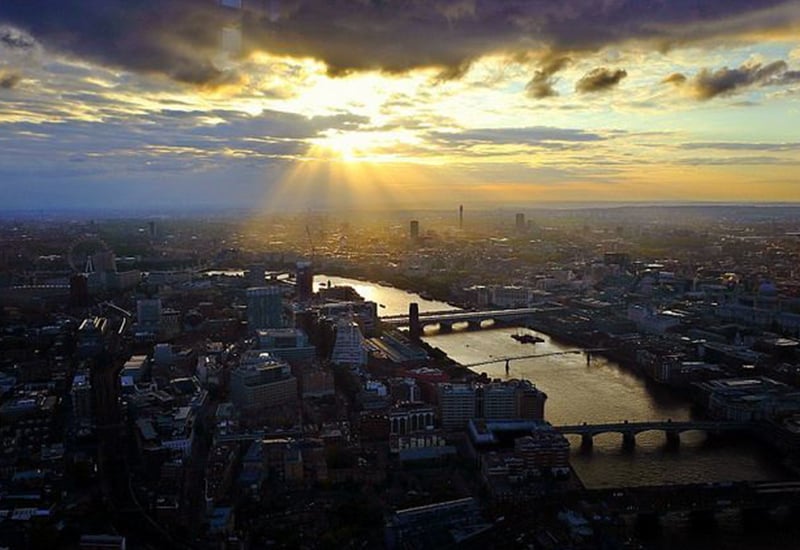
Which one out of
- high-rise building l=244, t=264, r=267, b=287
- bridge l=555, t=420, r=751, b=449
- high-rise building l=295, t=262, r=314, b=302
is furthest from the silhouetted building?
bridge l=555, t=420, r=751, b=449

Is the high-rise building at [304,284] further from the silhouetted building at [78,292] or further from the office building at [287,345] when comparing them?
the office building at [287,345]

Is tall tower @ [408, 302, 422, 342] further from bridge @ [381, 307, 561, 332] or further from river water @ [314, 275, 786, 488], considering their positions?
bridge @ [381, 307, 561, 332]

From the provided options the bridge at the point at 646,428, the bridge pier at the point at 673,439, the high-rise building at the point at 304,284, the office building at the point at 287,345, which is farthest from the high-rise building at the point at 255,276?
the bridge pier at the point at 673,439

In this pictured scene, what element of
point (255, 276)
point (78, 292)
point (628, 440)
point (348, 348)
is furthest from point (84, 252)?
point (628, 440)

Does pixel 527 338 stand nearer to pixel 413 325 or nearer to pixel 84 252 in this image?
pixel 413 325

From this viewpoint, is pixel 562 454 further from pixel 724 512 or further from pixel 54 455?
pixel 54 455

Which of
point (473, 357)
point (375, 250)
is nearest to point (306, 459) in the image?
point (473, 357)
